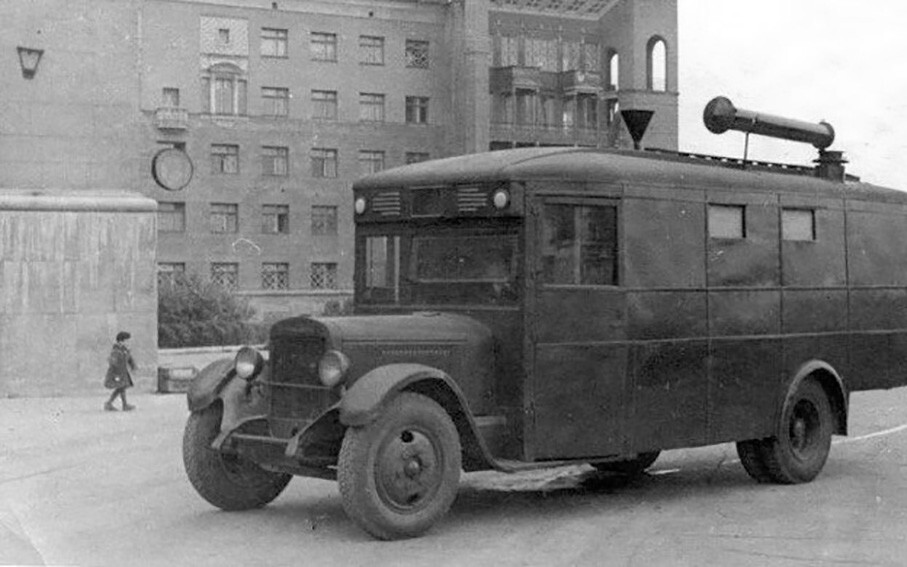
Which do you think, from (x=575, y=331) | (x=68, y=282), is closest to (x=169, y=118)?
(x=68, y=282)

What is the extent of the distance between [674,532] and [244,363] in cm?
319

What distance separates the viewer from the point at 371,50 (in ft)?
233

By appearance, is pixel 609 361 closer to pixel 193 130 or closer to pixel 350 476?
pixel 350 476

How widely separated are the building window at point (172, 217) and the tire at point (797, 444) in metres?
56.5

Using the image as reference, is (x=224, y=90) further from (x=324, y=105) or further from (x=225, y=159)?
(x=324, y=105)

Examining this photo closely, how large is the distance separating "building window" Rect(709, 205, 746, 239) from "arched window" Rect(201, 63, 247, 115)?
5782cm

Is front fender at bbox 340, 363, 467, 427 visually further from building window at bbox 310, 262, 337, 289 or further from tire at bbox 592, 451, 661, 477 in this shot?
building window at bbox 310, 262, 337, 289

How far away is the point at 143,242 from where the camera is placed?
22234 mm

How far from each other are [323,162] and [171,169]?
44554 mm

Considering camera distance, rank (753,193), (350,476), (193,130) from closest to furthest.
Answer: (350,476), (753,193), (193,130)

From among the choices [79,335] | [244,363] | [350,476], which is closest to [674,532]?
[350,476]

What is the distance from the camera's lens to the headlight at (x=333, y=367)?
9.39 metres

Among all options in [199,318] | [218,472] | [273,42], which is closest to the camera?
[218,472]

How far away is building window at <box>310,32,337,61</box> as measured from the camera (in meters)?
69.4
